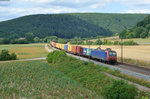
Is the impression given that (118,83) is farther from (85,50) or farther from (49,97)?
(85,50)

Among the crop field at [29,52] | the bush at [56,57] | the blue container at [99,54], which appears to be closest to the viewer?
the blue container at [99,54]

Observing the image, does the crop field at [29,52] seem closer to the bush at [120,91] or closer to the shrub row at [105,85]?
the shrub row at [105,85]

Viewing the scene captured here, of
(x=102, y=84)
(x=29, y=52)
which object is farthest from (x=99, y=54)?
(x=29, y=52)

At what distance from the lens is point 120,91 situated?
15.9 m

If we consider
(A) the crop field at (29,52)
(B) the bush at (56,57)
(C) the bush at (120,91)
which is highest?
(C) the bush at (120,91)

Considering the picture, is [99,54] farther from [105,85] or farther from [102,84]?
[105,85]

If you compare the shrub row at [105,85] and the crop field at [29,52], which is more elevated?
the shrub row at [105,85]

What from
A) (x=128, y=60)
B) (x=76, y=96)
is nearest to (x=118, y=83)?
(x=76, y=96)

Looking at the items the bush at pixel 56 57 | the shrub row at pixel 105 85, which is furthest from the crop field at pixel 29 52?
the shrub row at pixel 105 85

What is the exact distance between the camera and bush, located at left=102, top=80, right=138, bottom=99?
15.6 m

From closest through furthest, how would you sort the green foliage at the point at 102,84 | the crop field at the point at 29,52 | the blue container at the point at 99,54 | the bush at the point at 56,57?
the green foliage at the point at 102,84, the blue container at the point at 99,54, the bush at the point at 56,57, the crop field at the point at 29,52

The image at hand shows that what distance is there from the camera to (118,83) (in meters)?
16.7

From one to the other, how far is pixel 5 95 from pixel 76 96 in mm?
Answer: 6641

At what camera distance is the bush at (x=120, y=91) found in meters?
15.6
